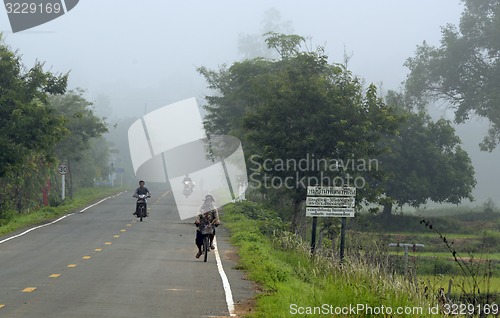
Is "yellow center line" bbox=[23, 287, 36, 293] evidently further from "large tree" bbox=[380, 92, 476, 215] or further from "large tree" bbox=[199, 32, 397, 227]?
"large tree" bbox=[380, 92, 476, 215]

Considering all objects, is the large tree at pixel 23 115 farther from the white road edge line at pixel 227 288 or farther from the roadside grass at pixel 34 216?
the white road edge line at pixel 227 288

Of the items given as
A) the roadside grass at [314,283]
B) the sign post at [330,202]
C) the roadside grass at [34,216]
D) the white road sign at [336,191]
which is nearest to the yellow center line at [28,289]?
the roadside grass at [314,283]

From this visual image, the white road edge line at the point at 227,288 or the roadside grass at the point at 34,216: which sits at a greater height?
the roadside grass at the point at 34,216

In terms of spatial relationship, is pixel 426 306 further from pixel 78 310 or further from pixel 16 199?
pixel 16 199

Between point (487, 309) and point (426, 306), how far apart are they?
1.24 metres

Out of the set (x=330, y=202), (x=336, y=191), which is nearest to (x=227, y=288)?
(x=330, y=202)

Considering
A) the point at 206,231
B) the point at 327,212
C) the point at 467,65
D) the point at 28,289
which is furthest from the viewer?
the point at 467,65

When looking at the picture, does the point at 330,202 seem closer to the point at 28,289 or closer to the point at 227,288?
the point at 227,288

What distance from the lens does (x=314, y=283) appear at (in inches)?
763

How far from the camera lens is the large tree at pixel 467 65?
76.5 meters

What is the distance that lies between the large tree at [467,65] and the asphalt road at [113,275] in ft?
148

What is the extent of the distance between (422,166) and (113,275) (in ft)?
171

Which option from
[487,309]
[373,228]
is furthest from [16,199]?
[487,309]

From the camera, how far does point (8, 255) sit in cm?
2514
